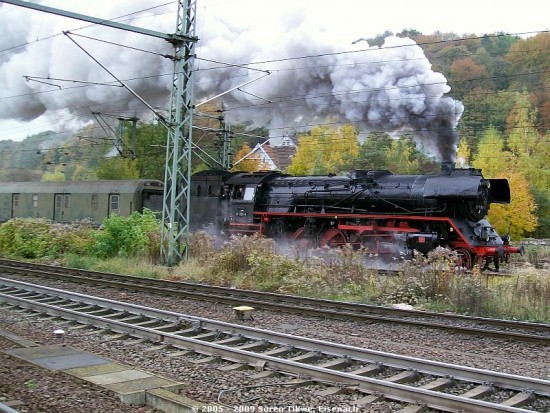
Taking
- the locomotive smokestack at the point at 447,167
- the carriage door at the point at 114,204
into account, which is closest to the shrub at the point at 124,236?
the carriage door at the point at 114,204

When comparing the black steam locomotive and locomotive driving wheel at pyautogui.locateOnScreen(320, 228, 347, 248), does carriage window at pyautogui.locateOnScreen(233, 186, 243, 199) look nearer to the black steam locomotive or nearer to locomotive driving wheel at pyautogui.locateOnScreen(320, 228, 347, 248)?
the black steam locomotive

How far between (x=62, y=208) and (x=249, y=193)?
11.9 meters

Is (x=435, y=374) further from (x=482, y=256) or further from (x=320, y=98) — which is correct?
(x=320, y=98)

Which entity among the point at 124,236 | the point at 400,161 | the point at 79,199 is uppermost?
the point at 400,161

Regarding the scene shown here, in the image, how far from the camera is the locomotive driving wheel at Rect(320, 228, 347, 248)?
1792cm

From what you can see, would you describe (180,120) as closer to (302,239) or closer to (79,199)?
(302,239)

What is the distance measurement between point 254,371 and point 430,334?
11.0ft

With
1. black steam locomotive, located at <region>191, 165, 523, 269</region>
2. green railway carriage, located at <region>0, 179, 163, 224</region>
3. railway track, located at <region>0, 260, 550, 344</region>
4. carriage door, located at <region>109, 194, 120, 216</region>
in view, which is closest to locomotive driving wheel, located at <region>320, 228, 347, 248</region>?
black steam locomotive, located at <region>191, 165, 523, 269</region>

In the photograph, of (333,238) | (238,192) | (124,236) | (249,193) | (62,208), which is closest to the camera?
(124,236)

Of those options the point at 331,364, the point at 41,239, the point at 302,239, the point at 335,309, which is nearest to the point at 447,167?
the point at 302,239

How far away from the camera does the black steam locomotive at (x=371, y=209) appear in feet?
51.8

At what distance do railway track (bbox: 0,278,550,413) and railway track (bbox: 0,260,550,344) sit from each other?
233cm

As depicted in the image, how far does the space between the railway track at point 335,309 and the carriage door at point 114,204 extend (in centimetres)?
1041

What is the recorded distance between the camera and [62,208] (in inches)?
1095
